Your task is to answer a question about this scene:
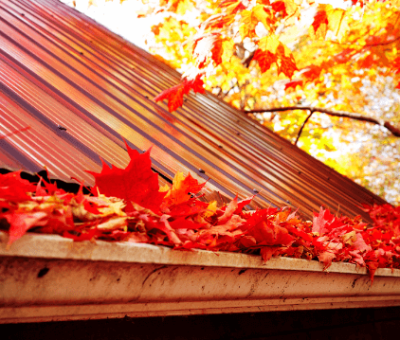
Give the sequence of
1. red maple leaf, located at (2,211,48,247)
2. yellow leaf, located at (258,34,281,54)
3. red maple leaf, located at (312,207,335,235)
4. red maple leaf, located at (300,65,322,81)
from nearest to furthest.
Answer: red maple leaf, located at (2,211,48,247) < red maple leaf, located at (312,207,335,235) < yellow leaf, located at (258,34,281,54) < red maple leaf, located at (300,65,322,81)

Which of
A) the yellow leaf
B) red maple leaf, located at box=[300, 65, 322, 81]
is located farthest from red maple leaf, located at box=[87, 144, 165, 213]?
red maple leaf, located at box=[300, 65, 322, 81]

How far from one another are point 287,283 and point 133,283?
763 mm

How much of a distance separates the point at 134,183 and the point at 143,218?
17 centimetres

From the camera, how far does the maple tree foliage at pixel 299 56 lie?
3.29 m

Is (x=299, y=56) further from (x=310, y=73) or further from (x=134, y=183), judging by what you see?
(x=134, y=183)

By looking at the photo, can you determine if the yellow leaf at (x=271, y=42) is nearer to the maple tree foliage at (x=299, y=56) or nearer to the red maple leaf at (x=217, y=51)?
the maple tree foliage at (x=299, y=56)

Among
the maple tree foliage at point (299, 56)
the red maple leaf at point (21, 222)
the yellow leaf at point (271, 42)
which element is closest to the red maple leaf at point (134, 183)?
the red maple leaf at point (21, 222)

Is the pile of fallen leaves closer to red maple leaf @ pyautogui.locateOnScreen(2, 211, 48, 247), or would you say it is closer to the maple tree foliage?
red maple leaf @ pyautogui.locateOnScreen(2, 211, 48, 247)

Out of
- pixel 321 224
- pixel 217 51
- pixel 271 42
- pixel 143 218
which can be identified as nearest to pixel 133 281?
pixel 143 218

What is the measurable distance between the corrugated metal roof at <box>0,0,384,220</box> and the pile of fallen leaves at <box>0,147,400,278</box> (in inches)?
13.0

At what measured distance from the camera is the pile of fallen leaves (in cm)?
88

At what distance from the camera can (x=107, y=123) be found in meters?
2.53

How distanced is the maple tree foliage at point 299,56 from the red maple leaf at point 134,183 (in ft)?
7.22

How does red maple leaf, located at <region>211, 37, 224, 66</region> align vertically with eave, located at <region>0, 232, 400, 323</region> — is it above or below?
above
